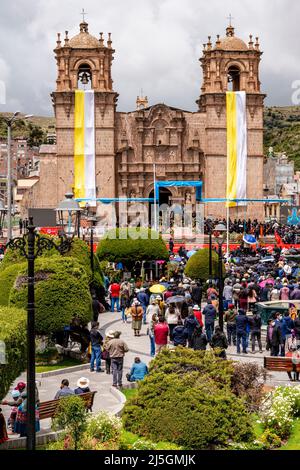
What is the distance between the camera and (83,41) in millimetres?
58906

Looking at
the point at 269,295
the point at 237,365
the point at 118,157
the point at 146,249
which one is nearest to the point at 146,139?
the point at 118,157

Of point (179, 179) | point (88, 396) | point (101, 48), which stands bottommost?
point (88, 396)

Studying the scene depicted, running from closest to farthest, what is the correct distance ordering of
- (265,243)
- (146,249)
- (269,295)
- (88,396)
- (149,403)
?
(149,403)
(88,396)
(269,295)
(146,249)
(265,243)

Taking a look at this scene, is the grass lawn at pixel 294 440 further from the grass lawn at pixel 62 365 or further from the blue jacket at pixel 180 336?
the grass lawn at pixel 62 365

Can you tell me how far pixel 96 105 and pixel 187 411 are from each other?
4814 centimetres

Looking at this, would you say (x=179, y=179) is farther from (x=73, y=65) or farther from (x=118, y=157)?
(x=73, y=65)

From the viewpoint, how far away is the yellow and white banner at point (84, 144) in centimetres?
5738

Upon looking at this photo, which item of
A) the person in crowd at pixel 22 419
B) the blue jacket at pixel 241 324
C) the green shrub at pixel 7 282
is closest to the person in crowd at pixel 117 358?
the person in crowd at pixel 22 419

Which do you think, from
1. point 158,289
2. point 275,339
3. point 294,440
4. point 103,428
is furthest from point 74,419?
point 158,289

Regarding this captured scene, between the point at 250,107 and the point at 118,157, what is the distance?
31.7ft

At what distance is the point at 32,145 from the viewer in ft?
421

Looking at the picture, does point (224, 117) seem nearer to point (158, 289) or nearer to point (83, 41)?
point (83, 41)

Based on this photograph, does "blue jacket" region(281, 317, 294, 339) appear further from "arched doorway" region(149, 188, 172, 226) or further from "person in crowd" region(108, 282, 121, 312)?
"arched doorway" region(149, 188, 172, 226)

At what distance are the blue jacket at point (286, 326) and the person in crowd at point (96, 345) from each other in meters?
3.76
